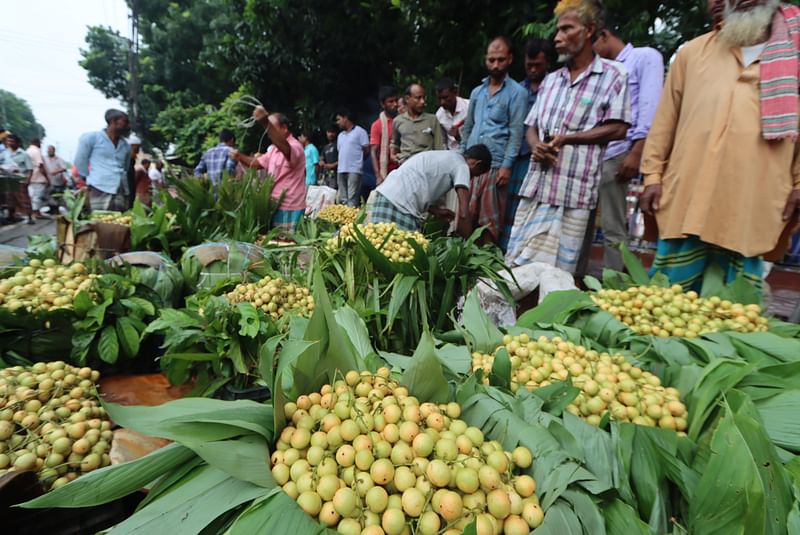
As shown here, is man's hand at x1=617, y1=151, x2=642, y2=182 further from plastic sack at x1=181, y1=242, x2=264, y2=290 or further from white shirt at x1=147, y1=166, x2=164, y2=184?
white shirt at x1=147, y1=166, x2=164, y2=184

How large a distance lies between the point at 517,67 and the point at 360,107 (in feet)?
25.6

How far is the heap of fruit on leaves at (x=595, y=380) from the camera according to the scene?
1.11 metres

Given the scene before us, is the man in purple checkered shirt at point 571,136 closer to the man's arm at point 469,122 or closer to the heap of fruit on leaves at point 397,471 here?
the man's arm at point 469,122

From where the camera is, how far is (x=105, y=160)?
4.94 meters

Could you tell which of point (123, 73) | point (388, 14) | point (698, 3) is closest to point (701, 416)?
point (698, 3)

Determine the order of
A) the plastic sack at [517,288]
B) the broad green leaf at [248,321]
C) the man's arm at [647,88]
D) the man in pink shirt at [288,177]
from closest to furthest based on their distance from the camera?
the broad green leaf at [248,321], the plastic sack at [517,288], the man's arm at [647,88], the man in pink shirt at [288,177]

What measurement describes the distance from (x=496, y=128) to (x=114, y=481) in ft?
11.9

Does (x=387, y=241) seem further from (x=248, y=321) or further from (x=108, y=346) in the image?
(x=108, y=346)

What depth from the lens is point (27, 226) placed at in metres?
8.95

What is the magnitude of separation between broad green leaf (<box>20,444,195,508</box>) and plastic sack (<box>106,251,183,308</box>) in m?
1.40

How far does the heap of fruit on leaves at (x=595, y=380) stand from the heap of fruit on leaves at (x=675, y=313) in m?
0.36

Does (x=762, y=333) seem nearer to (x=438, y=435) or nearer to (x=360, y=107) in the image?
(x=438, y=435)

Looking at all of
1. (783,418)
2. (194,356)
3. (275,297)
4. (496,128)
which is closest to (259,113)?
(496,128)

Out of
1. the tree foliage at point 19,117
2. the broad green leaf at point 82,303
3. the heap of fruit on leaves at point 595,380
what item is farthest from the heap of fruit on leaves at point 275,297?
the tree foliage at point 19,117
